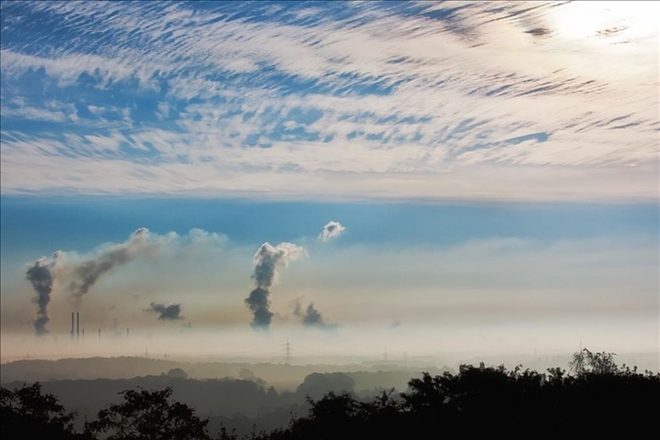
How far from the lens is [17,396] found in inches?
2391

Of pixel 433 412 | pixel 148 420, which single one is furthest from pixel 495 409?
pixel 148 420

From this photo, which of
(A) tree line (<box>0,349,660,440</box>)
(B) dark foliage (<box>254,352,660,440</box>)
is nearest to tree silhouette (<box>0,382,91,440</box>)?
(A) tree line (<box>0,349,660,440</box>)

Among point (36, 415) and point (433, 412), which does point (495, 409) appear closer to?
point (433, 412)

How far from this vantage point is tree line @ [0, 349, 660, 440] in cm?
6044

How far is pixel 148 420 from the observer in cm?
6088

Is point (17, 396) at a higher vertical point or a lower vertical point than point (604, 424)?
higher

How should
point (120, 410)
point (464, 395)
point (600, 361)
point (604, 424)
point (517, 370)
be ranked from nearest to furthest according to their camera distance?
point (120, 410) < point (604, 424) < point (464, 395) < point (517, 370) < point (600, 361)

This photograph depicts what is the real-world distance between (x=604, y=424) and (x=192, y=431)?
102ft

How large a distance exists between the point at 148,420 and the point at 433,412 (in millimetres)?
22952

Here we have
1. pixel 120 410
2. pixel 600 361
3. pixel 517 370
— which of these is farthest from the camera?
pixel 600 361

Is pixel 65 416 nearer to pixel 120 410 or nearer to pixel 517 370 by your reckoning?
pixel 120 410

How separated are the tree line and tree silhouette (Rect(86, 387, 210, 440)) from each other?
71 millimetres

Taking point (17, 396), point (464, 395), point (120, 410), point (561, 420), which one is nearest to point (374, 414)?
point (464, 395)

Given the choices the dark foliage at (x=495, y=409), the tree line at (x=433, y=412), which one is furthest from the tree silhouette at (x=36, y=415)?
the dark foliage at (x=495, y=409)
